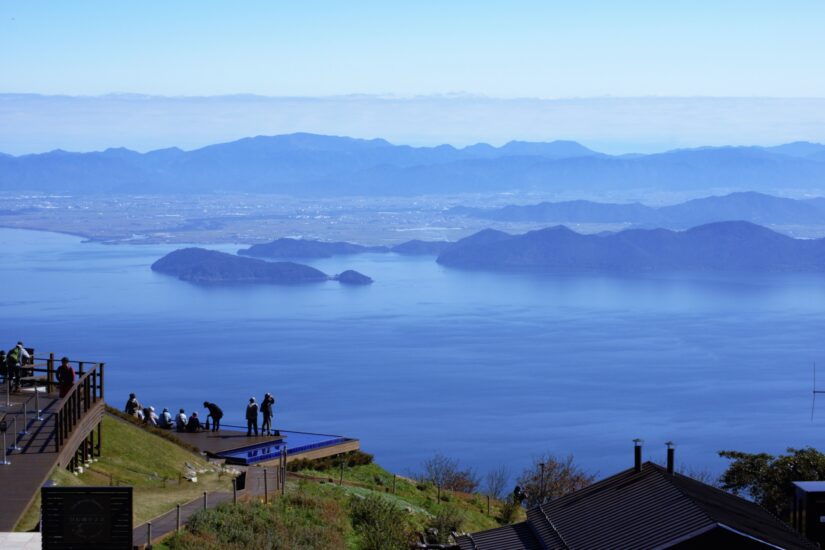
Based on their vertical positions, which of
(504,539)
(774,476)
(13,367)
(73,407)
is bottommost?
(774,476)

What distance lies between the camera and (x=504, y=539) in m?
15.5

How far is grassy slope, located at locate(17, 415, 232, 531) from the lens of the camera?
48.3 feet

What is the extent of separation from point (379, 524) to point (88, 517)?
7.05 metres

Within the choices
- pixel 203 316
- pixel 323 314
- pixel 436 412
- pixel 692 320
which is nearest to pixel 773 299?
pixel 692 320

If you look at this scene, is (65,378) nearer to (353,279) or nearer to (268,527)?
(268,527)

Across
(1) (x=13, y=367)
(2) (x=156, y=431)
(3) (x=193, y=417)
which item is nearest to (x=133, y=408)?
(3) (x=193, y=417)

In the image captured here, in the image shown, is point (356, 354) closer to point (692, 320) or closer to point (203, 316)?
point (203, 316)

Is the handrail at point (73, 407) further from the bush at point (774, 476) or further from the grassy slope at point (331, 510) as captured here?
the bush at point (774, 476)

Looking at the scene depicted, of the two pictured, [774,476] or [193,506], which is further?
[774,476]

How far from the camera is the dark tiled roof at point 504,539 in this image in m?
15.2

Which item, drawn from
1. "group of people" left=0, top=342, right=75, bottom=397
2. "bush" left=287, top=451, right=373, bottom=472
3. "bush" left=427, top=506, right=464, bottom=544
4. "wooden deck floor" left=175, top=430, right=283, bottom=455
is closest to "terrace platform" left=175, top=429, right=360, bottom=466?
"wooden deck floor" left=175, top=430, right=283, bottom=455

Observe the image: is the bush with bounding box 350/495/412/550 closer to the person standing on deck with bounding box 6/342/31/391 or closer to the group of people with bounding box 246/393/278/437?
the person standing on deck with bounding box 6/342/31/391

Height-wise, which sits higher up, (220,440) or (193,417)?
(193,417)

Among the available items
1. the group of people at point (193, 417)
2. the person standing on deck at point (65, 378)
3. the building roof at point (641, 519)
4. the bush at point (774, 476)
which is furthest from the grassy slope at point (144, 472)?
the bush at point (774, 476)
